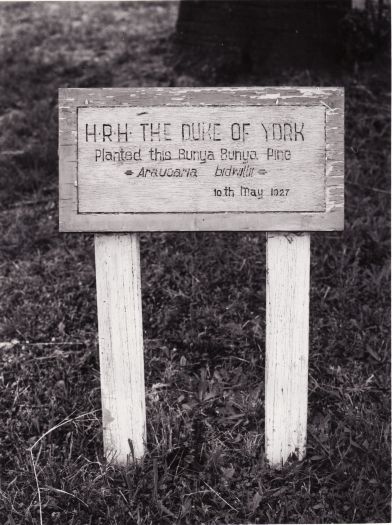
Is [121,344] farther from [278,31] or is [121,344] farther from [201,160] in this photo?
[278,31]

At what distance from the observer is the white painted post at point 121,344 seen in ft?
8.65

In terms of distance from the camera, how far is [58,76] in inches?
235

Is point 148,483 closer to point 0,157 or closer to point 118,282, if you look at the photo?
point 118,282

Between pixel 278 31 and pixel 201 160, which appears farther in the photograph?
pixel 278 31

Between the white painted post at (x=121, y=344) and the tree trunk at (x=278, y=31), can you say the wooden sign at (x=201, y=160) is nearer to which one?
Answer: the white painted post at (x=121, y=344)

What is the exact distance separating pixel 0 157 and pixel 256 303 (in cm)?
258

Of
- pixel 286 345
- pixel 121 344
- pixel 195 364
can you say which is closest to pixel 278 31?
pixel 195 364

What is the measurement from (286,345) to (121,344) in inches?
28.2

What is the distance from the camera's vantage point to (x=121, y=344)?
2.71m

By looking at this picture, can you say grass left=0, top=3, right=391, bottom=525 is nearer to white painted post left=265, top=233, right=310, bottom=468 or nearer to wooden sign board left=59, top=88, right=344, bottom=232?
white painted post left=265, top=233, right=310, bottom=468

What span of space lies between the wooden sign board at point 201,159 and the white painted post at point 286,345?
0.47 feet

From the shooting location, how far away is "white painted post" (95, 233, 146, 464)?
264 cm

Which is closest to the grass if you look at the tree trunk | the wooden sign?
the tree trunk

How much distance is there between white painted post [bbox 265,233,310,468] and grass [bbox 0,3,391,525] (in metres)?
0.13
